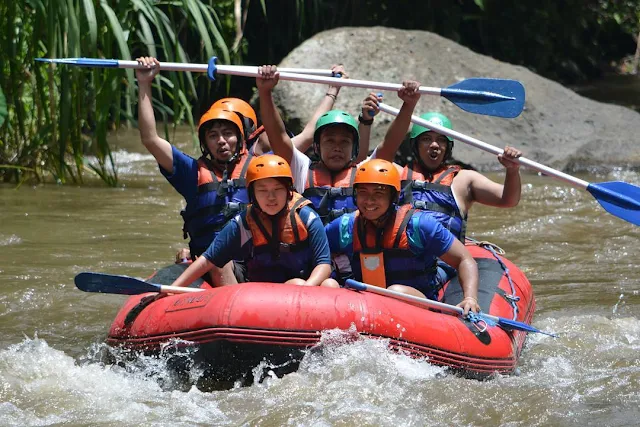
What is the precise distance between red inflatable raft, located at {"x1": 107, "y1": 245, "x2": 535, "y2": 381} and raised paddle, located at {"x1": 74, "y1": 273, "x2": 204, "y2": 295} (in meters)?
0.09

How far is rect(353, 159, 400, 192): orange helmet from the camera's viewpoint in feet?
15.0

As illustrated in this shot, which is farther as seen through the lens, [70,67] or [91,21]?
[70,67]

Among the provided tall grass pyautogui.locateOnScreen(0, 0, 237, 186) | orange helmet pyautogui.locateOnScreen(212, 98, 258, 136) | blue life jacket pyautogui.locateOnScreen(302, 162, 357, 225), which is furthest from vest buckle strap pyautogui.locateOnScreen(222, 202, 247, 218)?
tall grass pyautogui.locateOnScreen(0, 0, 237, 186)

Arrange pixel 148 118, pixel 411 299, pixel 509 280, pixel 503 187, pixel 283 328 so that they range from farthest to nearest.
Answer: pixel 503 187, pixel 509 280, pixel 148 118, pixel 411 299, pixel 283 328

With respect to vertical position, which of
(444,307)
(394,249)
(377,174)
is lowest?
(444,307)

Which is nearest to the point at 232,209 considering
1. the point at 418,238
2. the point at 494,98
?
the point at 418,238

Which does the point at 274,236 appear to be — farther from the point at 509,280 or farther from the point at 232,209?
the point at 509,280

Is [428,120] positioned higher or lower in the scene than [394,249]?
higher

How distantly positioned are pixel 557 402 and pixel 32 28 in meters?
5.08

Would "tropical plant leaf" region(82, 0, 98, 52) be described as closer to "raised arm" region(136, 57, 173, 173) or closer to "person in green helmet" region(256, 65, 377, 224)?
"raised arm" region(136, 57, 173, 173)

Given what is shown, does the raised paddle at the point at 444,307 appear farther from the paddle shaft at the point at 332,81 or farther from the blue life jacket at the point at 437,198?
the paddle shaft at the point at 332,81

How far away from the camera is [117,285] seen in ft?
15.3

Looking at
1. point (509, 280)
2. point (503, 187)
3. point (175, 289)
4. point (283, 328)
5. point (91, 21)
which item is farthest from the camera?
point (91, 21)

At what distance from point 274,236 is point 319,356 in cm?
72
